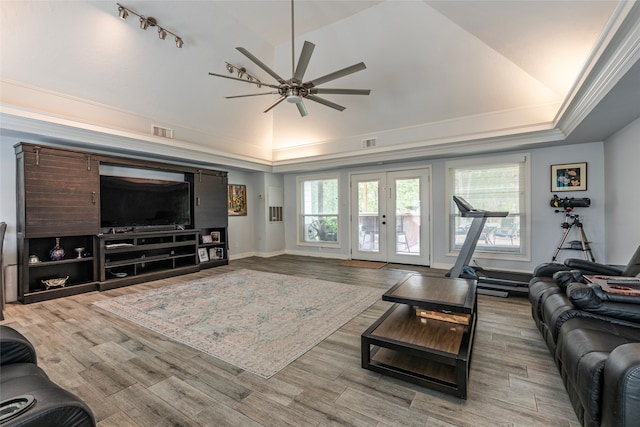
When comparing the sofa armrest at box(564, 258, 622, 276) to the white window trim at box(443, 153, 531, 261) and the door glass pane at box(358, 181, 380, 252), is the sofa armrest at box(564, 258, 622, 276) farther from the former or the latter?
the door glass pane at box(358, 181, 380, 252)

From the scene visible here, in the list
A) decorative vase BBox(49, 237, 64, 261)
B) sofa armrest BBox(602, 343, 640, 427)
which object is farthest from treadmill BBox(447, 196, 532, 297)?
decorative vase BBox(49, 237, 64, 261)

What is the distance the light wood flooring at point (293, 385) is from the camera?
5.54ft

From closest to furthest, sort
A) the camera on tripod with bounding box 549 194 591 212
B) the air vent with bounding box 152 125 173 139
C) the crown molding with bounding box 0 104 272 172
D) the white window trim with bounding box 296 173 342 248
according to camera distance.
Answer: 1. the crown molding with bounding box 0 104 272 172
2. the camera on tripod with bounding box 549 194 591 212
3. the air vent with bounding box 152 125 173 139
4. the white window trim with bounding box 296 173 342 248

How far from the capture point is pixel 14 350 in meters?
1.40

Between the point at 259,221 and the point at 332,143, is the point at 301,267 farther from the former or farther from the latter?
the point at 332,143

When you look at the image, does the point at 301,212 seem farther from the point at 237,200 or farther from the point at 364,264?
the point at 364,264

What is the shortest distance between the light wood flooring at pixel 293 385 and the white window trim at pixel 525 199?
2.58 metres

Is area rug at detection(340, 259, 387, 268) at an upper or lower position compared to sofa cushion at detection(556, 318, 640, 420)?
lower

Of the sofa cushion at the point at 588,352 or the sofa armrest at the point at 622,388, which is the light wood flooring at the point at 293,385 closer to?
the sofa cushion at the point at 588,352

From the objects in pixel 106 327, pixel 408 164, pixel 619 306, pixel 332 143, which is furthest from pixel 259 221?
pixel 619 306

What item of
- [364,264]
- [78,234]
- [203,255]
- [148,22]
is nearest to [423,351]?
[364,264]

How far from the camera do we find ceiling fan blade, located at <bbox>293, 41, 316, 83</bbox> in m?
2.87

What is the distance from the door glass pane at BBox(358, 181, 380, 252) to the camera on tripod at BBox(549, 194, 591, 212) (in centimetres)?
320

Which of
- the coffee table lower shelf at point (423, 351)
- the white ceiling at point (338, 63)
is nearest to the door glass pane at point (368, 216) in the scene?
the white ceiling at point (338, 63)
